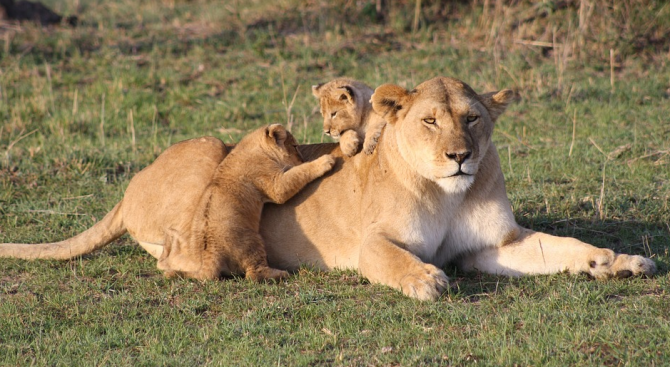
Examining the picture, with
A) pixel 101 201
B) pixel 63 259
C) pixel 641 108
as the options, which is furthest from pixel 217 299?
pixel 641 108

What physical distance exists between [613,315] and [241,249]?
2.12 m

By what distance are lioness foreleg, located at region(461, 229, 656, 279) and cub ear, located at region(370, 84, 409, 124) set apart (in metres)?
0.97

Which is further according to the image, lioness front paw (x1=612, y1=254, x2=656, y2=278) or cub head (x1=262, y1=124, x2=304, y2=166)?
cub head (x1=262, y1=124, x2=304, y2=166)

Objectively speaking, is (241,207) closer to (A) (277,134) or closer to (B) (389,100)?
(A) (277,134)

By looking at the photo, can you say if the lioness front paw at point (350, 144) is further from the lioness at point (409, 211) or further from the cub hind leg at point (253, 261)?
the cub hind leg at point (253, 261)

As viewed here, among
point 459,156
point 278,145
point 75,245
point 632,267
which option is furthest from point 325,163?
point 632,267

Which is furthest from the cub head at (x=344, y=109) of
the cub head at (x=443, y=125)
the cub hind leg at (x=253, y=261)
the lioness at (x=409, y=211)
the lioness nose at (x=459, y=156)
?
the lioness nose at (x=459, y=156)

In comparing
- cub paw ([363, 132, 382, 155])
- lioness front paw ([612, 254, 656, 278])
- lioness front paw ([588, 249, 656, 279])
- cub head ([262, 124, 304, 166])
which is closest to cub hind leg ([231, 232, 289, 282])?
cub head ([262, 124, 304, 166])

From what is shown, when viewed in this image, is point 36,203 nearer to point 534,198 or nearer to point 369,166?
point 369,166

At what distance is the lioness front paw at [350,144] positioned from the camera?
559 cm

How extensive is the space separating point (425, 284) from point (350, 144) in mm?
1353

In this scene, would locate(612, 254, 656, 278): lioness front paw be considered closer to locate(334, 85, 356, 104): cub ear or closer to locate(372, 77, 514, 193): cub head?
locate(372, 77, 514, 193): cub head

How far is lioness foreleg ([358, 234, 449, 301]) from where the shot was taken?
4547 mm

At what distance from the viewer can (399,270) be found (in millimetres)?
4727
